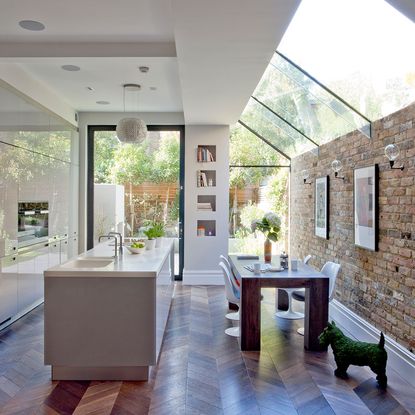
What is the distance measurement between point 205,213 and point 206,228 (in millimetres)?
267

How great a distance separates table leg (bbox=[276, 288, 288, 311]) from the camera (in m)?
5.25

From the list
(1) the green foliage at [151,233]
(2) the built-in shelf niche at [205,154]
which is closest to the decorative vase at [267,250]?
(1) the green foliage at [151,233]

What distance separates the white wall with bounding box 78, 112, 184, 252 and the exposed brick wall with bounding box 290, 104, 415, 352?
2801 mm

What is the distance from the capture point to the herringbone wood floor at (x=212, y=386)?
9.20ft

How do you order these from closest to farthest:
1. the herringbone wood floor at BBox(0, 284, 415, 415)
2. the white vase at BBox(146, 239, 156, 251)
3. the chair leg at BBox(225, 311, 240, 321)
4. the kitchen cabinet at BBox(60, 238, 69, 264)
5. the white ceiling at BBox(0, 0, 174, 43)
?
the herringbone wood floor at BBox(0, 284, 415, 415) < the white ceiling at BBox(0, 0, 174, 43) < the white vase at BBox(146, 239, 156, 251) < the chair leg at BBox(225, 311, 240, 321) < the kitchen cabinet at BBox(60, 238, 69, 264)

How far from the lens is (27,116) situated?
4.84m

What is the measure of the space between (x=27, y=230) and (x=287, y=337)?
324cm

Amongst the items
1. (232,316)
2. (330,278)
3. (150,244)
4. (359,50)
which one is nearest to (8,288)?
(150,244)

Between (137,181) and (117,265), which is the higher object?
(137,181)

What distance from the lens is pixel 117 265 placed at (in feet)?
11.3

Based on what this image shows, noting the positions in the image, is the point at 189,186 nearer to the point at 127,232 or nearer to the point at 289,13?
the point at 127,232

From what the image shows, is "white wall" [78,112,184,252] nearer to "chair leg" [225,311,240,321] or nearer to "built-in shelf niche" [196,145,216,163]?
"built-in shelf niche" [196,145,216,163]

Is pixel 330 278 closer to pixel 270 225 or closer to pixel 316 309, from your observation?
pixel 316 309

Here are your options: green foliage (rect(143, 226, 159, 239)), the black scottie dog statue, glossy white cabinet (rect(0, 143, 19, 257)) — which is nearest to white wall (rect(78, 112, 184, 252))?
glossy white cabinet (rect(0, 143, 19, 257))
